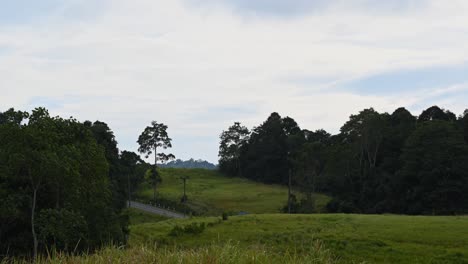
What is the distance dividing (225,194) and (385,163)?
1396 inches

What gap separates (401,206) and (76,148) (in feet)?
195

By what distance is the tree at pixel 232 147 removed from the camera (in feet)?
460

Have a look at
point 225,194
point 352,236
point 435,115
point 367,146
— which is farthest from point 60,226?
point 435,115

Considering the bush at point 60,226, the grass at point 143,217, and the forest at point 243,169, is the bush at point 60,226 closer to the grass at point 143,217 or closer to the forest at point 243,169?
the forest at point 243,169

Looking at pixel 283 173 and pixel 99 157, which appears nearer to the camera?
pixel 99 157

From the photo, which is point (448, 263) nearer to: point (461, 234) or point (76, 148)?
point (461, 234)

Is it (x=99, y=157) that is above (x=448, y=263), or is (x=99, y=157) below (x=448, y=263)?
above

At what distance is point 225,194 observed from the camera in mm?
104438

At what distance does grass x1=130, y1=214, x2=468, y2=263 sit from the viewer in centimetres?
3148

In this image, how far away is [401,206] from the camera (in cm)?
7725

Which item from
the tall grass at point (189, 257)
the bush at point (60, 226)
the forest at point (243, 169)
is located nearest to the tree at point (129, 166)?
the forest at point (243, 169)

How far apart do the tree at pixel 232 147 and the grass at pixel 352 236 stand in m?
87.7

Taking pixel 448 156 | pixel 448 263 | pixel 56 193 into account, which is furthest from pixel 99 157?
pixel 448 156

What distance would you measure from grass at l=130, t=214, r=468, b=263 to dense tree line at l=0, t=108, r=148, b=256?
4.44m
